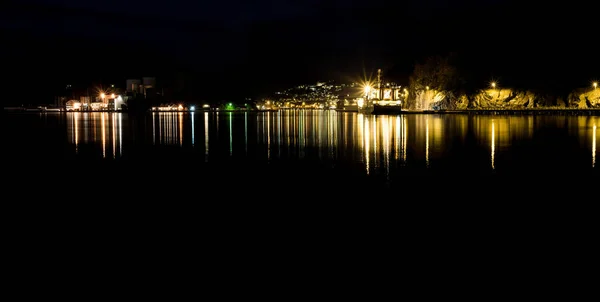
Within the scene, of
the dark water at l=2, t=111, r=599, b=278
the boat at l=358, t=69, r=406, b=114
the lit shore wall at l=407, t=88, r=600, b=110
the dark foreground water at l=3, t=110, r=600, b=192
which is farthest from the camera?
the boat at l=358, t=69, r=406, b=114

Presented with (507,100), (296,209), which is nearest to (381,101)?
(507,100)

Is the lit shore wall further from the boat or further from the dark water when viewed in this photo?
the dark water

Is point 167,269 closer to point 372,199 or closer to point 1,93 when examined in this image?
point 372,199

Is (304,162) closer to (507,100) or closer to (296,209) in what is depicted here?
(296,209)

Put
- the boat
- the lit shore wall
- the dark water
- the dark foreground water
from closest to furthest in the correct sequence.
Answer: the dark water
the dark foreground water
the lit shore wall
the boat

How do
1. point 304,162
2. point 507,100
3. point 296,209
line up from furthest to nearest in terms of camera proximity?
point 507,100, point 304,162, point 296,209

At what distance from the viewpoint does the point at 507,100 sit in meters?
63.4

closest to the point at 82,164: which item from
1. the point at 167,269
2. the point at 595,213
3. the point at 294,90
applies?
the point at 167,269

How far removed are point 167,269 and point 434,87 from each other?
72566 millimetres

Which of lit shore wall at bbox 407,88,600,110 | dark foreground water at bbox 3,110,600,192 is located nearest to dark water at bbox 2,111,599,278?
dark foreground water at bbox 3,110,600,192

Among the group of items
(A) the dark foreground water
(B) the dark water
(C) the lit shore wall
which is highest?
(C) the lit shore wall

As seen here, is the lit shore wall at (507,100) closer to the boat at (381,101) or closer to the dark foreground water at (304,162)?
the boat at (381,101)

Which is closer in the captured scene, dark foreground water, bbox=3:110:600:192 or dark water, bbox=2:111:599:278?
dark water, bbox=2:111:599:278

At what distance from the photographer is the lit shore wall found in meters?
55.8
